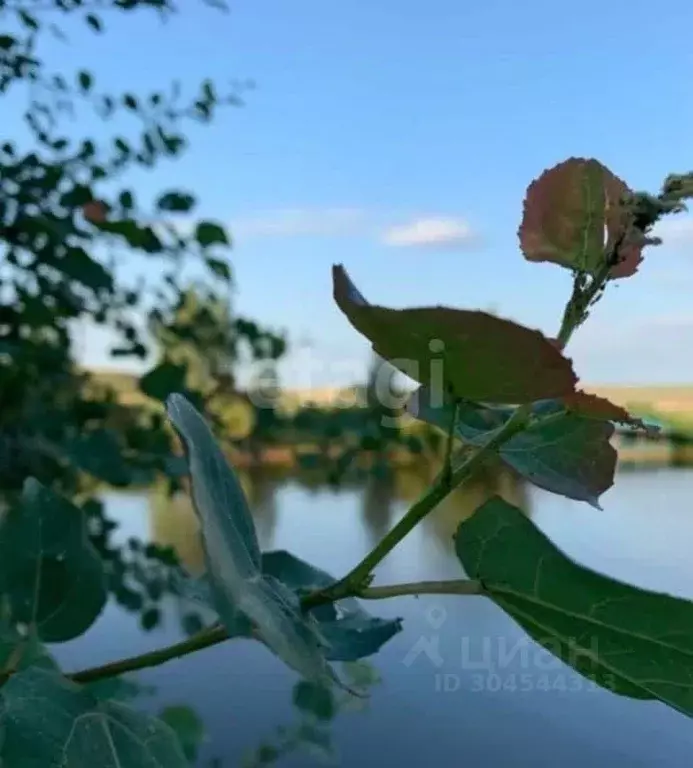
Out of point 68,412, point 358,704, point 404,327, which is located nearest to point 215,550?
point 404,327

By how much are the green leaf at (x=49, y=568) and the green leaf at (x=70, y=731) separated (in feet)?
0.24

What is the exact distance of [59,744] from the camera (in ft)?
0.49

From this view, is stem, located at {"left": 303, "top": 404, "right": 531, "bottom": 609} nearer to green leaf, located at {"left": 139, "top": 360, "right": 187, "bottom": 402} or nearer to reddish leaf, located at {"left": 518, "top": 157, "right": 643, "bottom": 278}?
reddish leaf, located at {"left": 518, "top": 157, "right": 643, "bottom": 278}

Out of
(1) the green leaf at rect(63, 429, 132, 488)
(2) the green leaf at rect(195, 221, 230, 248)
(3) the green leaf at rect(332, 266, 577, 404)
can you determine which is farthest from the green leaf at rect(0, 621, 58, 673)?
(2) the green leaf at rect(195, 221, 230, 248)

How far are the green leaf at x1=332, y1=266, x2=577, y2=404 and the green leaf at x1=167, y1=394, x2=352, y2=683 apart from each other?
3cm

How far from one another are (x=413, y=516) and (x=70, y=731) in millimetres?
62

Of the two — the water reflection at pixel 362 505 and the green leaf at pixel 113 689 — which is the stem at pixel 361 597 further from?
the water reflection at pixel 362 505

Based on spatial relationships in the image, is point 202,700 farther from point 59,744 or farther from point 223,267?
point 59,744

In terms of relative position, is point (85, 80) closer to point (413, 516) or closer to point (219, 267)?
point (219, 267)

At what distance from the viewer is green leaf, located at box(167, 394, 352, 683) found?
12 cm

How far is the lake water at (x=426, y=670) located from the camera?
29.4 inches

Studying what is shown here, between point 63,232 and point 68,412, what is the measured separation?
106mm

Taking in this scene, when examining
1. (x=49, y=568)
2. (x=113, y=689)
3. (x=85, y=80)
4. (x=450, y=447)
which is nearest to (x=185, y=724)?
(x=113, y=689)

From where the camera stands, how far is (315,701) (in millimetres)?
589
